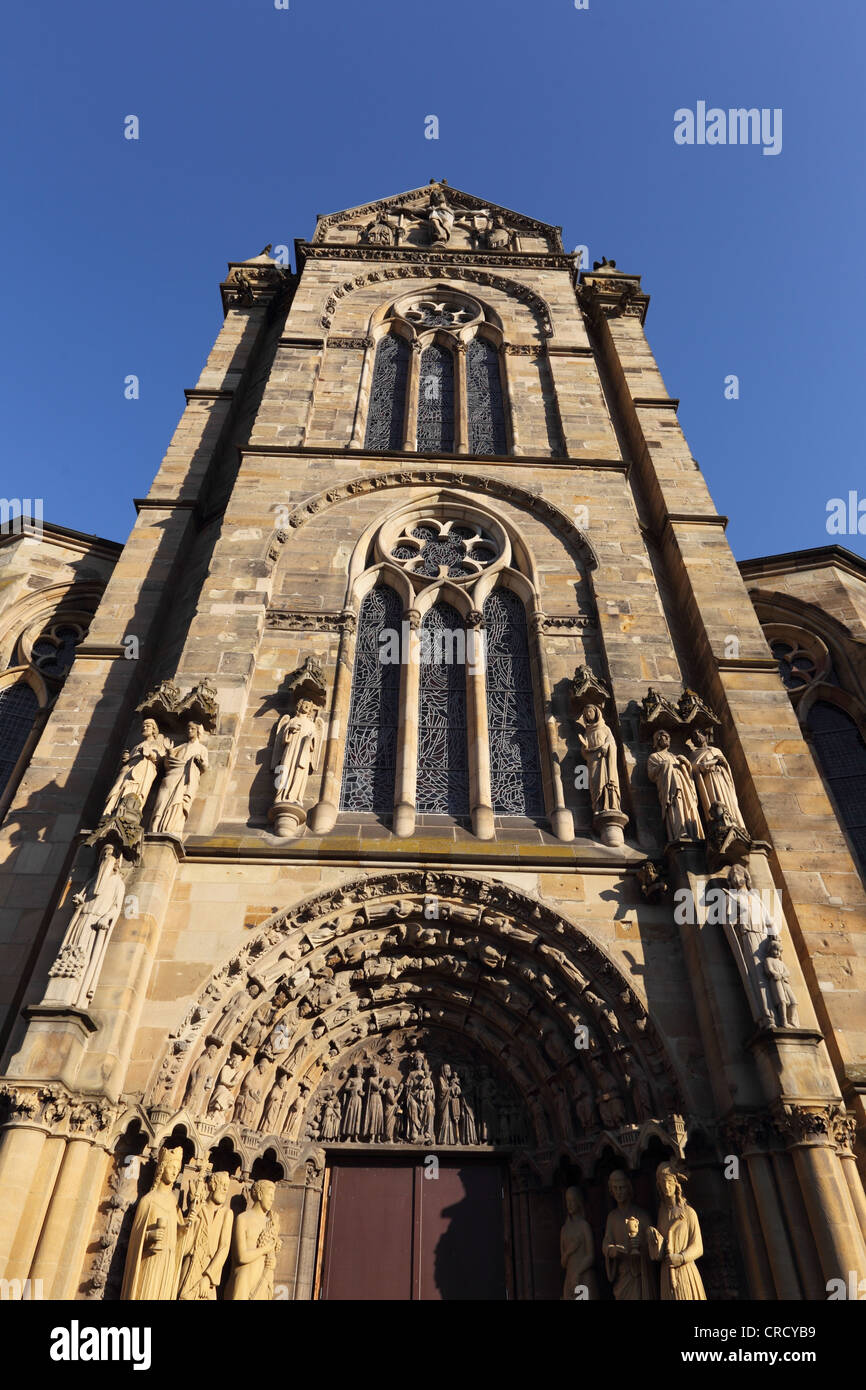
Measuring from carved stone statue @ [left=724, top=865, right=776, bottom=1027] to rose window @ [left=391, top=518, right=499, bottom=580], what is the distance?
5.65 m

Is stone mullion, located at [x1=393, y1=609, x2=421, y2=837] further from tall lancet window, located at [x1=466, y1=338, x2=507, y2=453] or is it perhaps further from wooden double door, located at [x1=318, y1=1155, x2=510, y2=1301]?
tall lancet window, located at [x1=466, y1=338, x2=507, y2=453]

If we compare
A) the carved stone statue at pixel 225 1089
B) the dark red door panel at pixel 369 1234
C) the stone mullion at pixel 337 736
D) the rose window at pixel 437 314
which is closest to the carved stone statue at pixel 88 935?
the carved stone statue at pixel 225 1089

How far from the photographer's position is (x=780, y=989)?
6930 millimetres

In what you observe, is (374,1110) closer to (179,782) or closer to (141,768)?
(179,782)

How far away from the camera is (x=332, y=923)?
8.16 m

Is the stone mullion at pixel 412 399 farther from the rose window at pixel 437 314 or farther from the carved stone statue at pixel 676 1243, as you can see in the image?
the carved stone statue at pixel 676 1243

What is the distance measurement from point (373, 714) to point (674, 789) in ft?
11.4

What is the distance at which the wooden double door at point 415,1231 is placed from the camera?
718cm

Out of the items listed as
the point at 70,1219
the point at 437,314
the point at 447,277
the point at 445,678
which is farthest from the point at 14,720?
the point at 447,277

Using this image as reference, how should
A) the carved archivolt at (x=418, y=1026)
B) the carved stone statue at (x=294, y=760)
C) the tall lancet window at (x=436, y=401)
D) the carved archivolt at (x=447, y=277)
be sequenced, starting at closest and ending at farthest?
the carved archivolt at (x=418, y=1026) → the carved stone statue at (x=294, y=760) → the tall lancet window at (x=436, y=401) → the carved archivolt at (x=447, y=277)

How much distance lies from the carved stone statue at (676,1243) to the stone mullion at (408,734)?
381 cm

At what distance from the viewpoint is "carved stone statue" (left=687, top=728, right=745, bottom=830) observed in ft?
27.8

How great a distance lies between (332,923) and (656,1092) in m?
2.98
